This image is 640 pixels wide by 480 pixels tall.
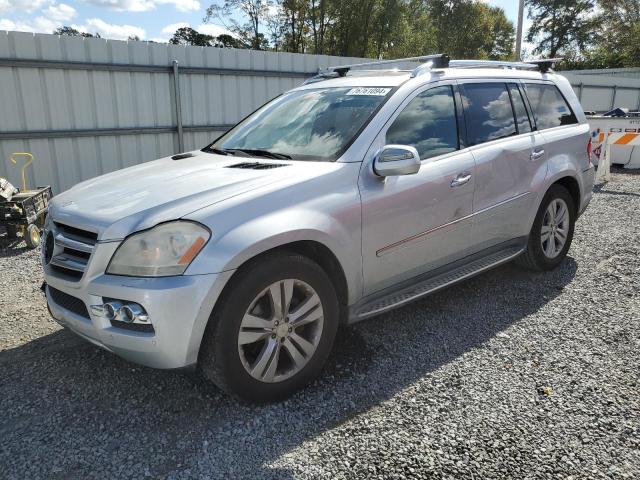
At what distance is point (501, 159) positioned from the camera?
13.4 ft

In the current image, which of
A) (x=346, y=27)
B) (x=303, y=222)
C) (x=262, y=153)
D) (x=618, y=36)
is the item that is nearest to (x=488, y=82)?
(x=262, y=153)

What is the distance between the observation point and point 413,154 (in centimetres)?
315

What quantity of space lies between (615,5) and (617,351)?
4913cm

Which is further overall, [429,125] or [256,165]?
[429,125]

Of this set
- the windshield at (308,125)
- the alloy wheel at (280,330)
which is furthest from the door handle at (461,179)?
the alloy wheel at (280,330)

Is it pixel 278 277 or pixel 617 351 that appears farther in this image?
pixel 617 351

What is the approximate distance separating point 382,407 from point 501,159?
7.30 feet

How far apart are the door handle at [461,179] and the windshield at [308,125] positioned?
30.0 inches

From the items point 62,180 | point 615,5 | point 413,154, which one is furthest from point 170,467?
point 615,5

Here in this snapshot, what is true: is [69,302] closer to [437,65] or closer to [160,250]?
[160,250]

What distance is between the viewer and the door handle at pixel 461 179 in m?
3.67

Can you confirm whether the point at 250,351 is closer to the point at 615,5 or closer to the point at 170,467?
the point at 170,467

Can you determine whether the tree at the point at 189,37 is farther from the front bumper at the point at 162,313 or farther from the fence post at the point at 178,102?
the front bumper at the point at 162,313

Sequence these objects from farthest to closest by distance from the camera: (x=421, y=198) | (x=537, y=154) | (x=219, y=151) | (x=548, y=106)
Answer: (x=548, y=106), (x=537, y=154), (x=219, y=151), (x=421, y=198)
